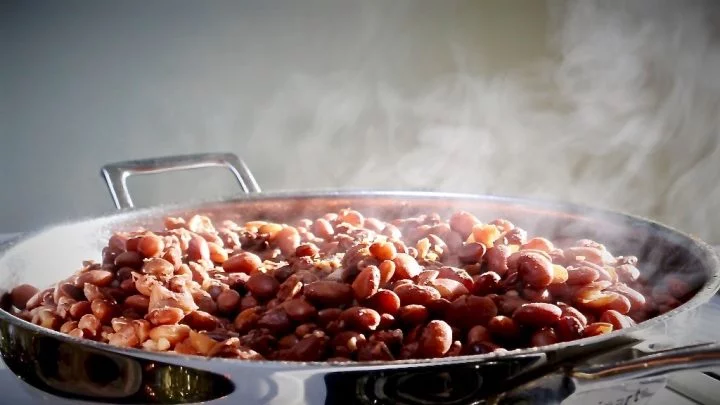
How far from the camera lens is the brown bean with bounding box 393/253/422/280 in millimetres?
835

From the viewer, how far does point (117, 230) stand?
1128mm

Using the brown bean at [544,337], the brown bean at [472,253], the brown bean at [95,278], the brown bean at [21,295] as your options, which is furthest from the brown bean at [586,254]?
the brown bean at [21,295]

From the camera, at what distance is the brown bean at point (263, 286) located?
83 cm

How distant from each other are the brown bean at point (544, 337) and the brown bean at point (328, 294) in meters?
0.19

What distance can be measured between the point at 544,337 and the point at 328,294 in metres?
0.22

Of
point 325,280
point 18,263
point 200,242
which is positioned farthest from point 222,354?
point 18,263

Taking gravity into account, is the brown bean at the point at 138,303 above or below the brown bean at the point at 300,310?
above

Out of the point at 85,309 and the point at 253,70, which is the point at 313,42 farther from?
the point at 85,309

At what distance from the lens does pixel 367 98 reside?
2.04 m

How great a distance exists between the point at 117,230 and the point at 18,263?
18 centimetres

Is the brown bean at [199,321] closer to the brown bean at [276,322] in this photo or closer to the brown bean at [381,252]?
the brown bean at [276,322]

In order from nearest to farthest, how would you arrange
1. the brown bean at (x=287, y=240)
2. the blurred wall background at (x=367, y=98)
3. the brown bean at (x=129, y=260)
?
the brown bean at (x=129, y=260), the brown bean at (x=287, y=240), the blurred wall background at (x=367, y=98)

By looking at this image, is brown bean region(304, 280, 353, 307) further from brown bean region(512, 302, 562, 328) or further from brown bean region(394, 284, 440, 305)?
brown bean region(512, 302, 562, 328)

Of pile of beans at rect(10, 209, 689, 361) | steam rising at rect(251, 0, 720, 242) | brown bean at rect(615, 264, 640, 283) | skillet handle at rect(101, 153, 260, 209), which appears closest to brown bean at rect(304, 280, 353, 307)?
pile of beans at rect(10, 209, 689, 361)
